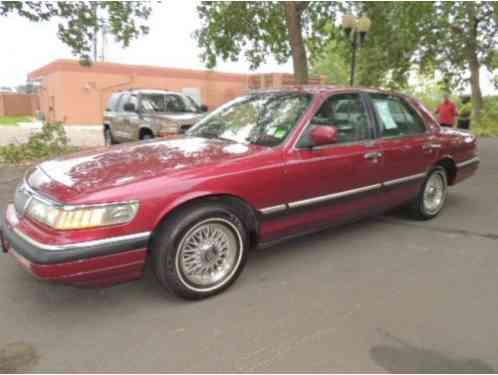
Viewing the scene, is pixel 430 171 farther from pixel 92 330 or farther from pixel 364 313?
pixel 92 330

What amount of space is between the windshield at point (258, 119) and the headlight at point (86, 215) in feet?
4.49

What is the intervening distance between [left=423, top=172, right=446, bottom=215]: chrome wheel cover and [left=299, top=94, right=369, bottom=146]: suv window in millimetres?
1449

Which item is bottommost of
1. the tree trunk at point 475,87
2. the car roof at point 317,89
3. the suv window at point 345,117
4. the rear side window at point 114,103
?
the suv window at point 345,117

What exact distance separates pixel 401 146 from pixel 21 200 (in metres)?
3.65

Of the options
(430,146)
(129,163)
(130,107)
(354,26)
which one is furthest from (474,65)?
(129,163)

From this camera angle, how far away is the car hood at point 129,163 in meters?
2.55

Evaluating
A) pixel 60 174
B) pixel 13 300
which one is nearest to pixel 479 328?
pixel 60 174

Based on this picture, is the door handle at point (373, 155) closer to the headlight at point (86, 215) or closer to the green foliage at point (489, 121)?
the headlight at point (86, 215)

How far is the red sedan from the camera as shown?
7.92ft

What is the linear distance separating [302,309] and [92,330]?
4.81ft

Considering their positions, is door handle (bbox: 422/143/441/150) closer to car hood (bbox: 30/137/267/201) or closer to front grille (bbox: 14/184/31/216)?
car hood (bbox: 30/137/267/201)

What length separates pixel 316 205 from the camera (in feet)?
11.3

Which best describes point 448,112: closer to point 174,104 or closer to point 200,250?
point 174,104

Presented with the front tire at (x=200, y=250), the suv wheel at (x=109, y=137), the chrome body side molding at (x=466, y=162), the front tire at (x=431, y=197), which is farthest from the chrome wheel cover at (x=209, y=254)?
the suv wheel at (x=109, y=137)
